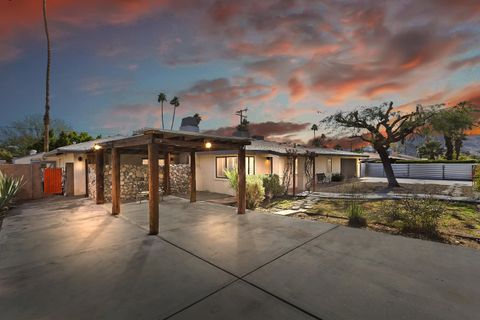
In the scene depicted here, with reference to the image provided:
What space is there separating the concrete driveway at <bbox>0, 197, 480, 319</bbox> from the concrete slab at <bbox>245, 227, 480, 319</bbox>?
0.02m

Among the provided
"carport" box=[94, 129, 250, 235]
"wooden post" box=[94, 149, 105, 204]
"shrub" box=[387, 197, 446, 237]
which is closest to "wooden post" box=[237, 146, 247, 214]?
"carport" box=[94, 129, 250, 235]

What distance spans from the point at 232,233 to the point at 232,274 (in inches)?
87.9

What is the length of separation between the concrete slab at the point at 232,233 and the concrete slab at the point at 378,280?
414mm

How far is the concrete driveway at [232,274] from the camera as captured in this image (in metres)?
2.67

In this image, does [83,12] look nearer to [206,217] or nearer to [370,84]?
[206,217]

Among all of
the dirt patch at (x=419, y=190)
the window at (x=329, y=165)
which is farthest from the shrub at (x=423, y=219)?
the window at (x=329, y=165)

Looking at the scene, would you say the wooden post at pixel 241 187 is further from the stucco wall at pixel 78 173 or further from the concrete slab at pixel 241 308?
the stucco wall at pixel 78 173

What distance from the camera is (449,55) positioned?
975 cm

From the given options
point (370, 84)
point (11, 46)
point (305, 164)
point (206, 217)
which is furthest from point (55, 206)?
point (370, 84)

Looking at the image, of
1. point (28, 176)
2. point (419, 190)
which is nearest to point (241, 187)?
point (28, 176)

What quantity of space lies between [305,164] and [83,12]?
49.8 ft

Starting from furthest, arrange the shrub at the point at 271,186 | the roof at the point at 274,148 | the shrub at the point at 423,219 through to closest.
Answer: the roof at the point at 274,148, the shrub at the point at 271,186, the shrub at the point at 423,219

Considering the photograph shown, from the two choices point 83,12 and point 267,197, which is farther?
point 267,197

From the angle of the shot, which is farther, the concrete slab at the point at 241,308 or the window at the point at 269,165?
the window at the point at 269,165
